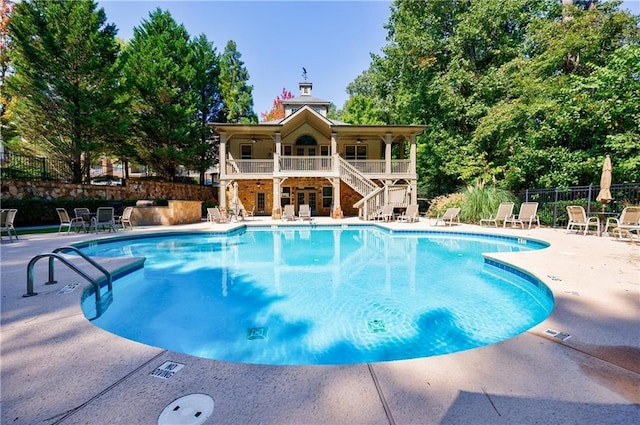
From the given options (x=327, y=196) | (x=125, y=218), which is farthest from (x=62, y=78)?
(x=327, y=196)

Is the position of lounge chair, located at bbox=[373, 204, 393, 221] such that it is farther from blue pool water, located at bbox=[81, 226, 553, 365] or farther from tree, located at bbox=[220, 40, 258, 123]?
tree, located at bbox=[220, 40, 258, 123]

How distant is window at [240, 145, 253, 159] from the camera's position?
2036cm

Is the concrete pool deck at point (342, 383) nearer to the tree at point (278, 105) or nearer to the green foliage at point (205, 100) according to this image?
the green foliage at point (205, 100)

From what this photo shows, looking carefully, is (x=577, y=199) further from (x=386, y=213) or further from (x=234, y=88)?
(x=234, y=88)

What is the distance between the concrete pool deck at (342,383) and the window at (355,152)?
18.5 meters

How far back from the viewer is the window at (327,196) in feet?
68.3

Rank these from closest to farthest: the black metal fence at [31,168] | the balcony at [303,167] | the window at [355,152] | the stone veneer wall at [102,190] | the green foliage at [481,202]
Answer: the black metal fence at [31,168] < the stone veneer wall at [102,190] < the green foliage at [481,202] < the balcony at [303,167] < the window at [355,152]

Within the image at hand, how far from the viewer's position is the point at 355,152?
67.2ft

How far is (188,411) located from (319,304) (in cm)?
318

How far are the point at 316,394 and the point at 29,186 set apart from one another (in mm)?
17401

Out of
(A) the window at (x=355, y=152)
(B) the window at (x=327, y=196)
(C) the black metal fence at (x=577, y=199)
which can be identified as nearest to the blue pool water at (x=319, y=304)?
(C) the black metal fence at (x=577, y=199)

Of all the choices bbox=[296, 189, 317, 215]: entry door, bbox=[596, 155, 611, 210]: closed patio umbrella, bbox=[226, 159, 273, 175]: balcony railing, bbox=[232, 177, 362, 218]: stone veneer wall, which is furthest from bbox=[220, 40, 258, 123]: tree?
bbox=[596, 155, 611, 210]: closed patio umbrella

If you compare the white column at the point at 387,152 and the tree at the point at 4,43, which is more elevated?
the tree at the point at 4,43

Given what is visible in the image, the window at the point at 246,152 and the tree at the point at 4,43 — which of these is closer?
the tree at the point at 4,43
